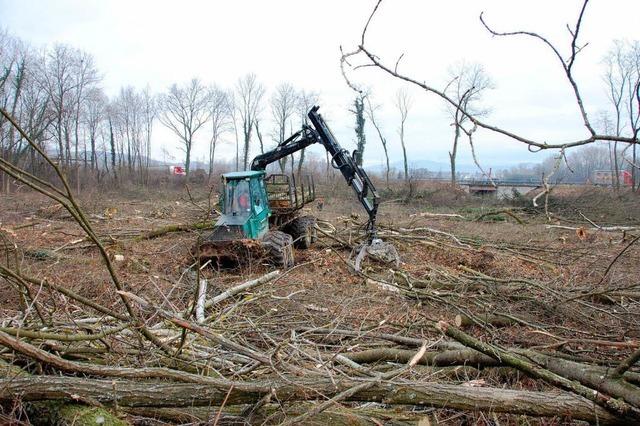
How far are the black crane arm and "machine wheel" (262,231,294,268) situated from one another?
1.93 meters

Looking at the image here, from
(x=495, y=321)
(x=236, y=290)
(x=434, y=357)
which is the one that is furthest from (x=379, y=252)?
(x=434, y=357)

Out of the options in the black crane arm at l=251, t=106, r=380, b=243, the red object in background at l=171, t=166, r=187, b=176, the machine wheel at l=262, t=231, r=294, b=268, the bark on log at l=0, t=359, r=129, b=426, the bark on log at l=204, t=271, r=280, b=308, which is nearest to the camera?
the bark on log at l=0, t=359, r=129, b=426

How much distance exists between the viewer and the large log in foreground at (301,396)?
253 centimetres

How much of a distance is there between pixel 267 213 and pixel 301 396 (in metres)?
7.44

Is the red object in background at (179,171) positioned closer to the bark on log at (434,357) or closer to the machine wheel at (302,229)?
the machine wheel at (302,229)

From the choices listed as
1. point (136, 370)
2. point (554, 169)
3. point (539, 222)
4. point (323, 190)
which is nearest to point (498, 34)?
point (554, 169)

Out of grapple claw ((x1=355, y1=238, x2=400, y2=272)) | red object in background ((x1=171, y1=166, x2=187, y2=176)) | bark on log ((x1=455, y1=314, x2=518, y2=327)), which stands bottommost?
bark on log ((x1=455, y1=314, x2=518, y2=327))

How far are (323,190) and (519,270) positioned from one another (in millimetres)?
22426

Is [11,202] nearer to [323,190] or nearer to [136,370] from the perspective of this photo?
[323,190]

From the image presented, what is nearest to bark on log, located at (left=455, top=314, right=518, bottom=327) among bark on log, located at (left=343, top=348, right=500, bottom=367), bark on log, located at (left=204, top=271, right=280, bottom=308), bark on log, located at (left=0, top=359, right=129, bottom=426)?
bark on log, located at (left=343, top=348, right=500, bottom=367)

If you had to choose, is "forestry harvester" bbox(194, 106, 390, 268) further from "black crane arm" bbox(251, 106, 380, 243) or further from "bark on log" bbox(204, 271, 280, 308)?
"bark on log" bbox(204, 271, 280, 308)

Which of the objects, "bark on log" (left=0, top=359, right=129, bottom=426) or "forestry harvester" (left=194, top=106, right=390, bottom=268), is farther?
"forestry harvester" (left=194, top=106, right=390, bottom=268)

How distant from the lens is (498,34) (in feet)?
5.00

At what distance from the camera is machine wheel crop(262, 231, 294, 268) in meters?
8.30
